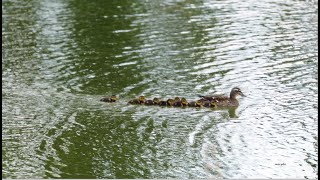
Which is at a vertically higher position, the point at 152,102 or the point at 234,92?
the point at 234,92

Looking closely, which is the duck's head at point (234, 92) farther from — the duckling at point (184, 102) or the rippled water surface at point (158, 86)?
the duckling at point (184, 102)

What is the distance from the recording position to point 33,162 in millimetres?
13430

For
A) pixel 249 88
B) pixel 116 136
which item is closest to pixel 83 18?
pixel 249 88

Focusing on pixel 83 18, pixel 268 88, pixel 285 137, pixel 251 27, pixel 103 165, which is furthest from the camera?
pixel 83 18

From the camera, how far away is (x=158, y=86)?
18188 mm

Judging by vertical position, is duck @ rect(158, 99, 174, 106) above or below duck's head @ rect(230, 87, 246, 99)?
below

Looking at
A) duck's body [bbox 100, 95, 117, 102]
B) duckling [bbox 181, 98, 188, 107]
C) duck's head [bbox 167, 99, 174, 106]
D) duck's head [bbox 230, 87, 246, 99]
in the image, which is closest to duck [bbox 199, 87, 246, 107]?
duck's head [bbox 230, 87, 246, 99]

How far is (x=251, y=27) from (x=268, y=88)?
6.21 metres

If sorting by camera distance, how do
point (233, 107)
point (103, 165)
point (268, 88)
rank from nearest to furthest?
point (103, 165) < point (233, 107) < point (268, 88)

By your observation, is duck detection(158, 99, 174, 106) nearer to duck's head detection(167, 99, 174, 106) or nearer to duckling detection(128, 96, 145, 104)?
duck's head detection(167, 99, 174, 106)

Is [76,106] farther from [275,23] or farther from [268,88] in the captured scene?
[275,23]

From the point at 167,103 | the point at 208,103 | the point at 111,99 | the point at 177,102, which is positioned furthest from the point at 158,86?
the point at 208,103

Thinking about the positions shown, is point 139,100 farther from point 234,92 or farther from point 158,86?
point 234,92

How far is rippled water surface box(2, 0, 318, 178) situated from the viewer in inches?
532
